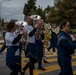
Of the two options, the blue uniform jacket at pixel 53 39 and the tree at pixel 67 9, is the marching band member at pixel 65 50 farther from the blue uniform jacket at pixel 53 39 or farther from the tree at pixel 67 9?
the tree at pixel 67 9

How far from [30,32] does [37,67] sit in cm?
326

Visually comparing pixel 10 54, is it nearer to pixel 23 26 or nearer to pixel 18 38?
pixel 18 38

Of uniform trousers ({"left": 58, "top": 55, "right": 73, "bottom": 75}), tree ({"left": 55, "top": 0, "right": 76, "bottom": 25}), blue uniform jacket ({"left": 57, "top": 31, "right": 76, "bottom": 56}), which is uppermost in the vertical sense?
tree ({"left": 55, "top": 0, "right": 76, "bottom": 25})

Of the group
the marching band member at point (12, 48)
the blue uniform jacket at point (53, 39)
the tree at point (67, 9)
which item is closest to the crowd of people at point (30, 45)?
the marching band member at point (12, 48)

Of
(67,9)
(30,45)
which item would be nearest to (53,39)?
(30,45)

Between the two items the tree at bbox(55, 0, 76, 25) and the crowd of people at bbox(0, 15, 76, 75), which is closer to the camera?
the crowd of people at bbox(0, 15, 76, 75)

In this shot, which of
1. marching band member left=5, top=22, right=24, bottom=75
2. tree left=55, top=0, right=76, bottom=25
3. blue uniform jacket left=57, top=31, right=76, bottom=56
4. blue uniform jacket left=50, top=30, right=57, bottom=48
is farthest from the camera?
tree left=55, top=0, right=76, bottom=25

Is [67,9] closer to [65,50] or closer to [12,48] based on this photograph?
[12,48]

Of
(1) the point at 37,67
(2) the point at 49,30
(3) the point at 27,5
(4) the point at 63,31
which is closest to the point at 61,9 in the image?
(3) the point at 27,5

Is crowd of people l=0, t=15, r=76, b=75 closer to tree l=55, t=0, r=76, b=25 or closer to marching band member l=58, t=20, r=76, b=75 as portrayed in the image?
marching band member l=58, t=20, r=76, b=75

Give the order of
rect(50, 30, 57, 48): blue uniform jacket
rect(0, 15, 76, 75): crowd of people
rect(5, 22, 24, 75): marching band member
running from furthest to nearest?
rect(50, 30, 57, 48): blue uniform jacket, rect(5, 22, 24, 75): marching band member, rect(0, 15, 76, 75): crowd of people

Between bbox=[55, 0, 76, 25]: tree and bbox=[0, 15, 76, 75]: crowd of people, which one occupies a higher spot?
bbox=[55, 0, 76, 25]: tree

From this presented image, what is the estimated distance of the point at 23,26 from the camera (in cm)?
843

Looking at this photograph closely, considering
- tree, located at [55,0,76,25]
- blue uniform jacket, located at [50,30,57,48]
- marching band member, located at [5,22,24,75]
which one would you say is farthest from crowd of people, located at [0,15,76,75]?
tree, located at [55,0,76,25]
